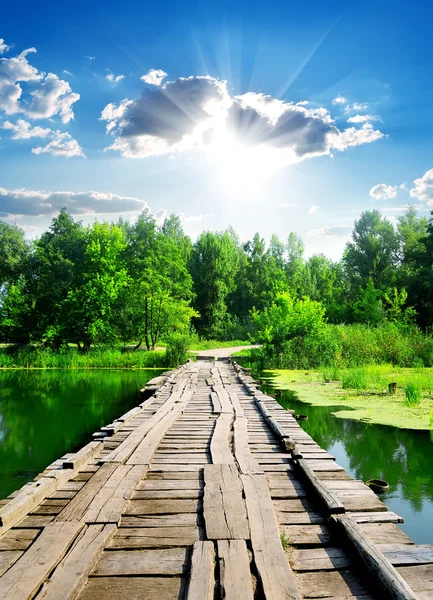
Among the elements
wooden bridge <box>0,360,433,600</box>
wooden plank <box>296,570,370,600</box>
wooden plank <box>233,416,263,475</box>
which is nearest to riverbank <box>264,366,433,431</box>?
wooden plank <box>233,416,263,475</box>

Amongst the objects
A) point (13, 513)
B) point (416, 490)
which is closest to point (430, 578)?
point (13, 513)

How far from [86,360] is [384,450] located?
16688mm

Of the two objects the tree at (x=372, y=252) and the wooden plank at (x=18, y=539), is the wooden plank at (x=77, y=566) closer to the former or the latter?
the wooden plank at (x=18, y=539)

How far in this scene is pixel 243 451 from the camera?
4898mm

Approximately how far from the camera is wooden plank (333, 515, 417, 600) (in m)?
2.15

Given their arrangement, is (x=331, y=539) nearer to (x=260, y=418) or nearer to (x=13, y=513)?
(x=13, y=513)

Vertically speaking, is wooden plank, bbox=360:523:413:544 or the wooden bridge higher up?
the wooden bridge

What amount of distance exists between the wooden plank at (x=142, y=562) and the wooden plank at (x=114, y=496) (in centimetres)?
41

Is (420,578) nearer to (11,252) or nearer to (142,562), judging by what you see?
(142,562)

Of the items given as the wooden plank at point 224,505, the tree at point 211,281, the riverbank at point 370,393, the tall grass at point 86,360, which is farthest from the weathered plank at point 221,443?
the tree at point 211,281

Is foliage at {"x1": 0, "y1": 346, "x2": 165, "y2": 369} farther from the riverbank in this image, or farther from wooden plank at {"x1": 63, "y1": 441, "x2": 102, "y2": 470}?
wooden plank at {"x1": 63, "y1": 441, "x2": 102, "y2": 470}

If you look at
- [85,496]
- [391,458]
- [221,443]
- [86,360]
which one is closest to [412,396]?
[391,458]

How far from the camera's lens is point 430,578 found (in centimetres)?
243

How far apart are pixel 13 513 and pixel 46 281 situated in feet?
79.7
